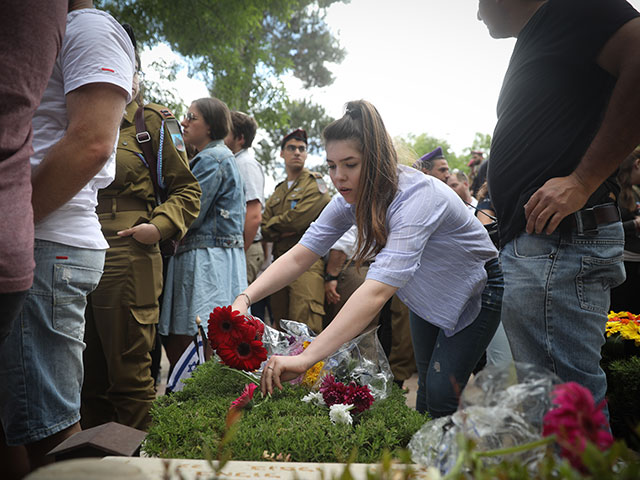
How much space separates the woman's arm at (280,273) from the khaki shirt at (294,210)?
2320mm

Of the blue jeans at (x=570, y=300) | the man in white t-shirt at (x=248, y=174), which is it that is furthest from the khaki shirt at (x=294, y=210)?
the blue jeans at (x=570, y=300)

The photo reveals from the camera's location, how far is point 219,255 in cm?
368

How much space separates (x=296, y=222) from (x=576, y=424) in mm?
4230

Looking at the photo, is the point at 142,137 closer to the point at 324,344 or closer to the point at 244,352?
the point at 244,352

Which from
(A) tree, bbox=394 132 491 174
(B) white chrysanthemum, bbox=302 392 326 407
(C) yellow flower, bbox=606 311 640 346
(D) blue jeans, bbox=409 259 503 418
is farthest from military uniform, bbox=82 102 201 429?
(A) tree, bbox=394 132 491 174

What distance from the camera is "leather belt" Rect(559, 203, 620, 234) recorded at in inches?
63.0

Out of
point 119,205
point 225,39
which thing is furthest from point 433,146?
point 119,205

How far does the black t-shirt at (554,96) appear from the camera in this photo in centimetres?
157

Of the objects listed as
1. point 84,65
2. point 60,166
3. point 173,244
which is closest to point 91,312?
point 173,244

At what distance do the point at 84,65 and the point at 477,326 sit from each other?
187 centimetres

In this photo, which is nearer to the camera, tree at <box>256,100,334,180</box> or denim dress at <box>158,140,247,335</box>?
denim dress at <box>158,140,247,335</box>

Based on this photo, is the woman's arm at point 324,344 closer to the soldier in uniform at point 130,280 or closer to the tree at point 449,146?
the soldier in uniform at point 130,280

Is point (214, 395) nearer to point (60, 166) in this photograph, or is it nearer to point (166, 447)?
point (166, 447)

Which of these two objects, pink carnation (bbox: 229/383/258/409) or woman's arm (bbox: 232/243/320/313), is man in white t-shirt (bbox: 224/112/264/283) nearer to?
woman's arm (bbox: 232/243/320/313)
